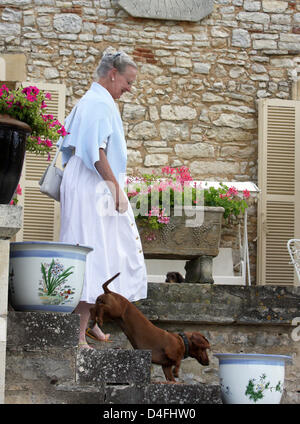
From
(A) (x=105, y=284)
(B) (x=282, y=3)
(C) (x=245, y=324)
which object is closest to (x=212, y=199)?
(C) (x=245, y=324)

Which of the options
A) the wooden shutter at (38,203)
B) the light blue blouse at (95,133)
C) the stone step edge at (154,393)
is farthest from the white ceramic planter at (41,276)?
the wooden shutter at (38,203)

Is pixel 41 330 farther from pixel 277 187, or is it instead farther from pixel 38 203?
pixel 277 187

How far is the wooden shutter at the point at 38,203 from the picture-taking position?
24.6ft

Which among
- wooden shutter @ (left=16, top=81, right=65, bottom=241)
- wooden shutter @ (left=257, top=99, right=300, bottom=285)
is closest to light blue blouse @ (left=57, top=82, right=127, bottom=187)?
wooden shutter @ (left=16, top=81, right=65, bottom=241)

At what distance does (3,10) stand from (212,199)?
3.12 metres

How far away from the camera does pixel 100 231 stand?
13.6 ft

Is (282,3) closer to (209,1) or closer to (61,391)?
(209,1)

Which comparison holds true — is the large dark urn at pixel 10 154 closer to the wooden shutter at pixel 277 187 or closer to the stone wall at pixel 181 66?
the stone wall at pixel 181 66

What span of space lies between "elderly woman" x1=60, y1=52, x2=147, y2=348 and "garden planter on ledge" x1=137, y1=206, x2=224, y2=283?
1.40 meters

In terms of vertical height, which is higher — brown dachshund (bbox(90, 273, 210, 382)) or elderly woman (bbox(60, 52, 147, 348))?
elderly woman (bbox(60, 52, 147, 348))

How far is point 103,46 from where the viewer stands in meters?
7.82

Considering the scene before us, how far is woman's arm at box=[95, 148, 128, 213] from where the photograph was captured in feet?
13.5

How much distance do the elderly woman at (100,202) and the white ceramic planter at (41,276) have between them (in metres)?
0.51

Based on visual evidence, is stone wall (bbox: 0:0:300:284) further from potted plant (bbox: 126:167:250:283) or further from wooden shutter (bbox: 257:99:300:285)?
potted plant (bbox: 126:167:250:283)
